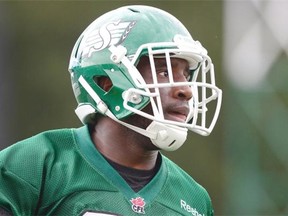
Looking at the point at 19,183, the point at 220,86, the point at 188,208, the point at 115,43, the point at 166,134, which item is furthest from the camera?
the point at 220,86

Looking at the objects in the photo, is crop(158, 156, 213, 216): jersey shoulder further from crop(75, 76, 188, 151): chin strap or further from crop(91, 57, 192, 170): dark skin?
crop(75, 76, 188, 151): chin strap

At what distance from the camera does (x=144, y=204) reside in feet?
11.6

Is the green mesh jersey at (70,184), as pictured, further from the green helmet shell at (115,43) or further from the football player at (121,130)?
the green helmet shell at (115,43)

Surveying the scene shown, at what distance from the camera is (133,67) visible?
3516 millimetres

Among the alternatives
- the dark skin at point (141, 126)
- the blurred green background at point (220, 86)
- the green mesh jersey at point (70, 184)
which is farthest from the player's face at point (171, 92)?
the blurred green background at point (220, 86)

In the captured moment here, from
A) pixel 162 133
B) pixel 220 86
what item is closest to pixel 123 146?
pixel 162 133

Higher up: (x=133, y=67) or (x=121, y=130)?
(x=133, y=67)

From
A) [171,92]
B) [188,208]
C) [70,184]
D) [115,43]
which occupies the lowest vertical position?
[188,208]

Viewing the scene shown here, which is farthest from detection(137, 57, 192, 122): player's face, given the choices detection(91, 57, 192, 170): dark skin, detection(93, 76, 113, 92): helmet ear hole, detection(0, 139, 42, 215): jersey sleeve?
detection(0, 139, 42, 215): jersey sleeve

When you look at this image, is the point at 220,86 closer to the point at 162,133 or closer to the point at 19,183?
the point at 162,133

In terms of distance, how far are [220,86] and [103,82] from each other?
5.81 meters

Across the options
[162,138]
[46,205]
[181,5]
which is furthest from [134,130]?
[181,5]

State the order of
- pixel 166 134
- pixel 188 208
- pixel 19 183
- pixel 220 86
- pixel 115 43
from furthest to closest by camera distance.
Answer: pixel 220 86
pixel 188 208
pixel 115 43
pixel 166 134
pixel 19 183

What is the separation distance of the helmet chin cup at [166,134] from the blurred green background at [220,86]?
4.02 meters
